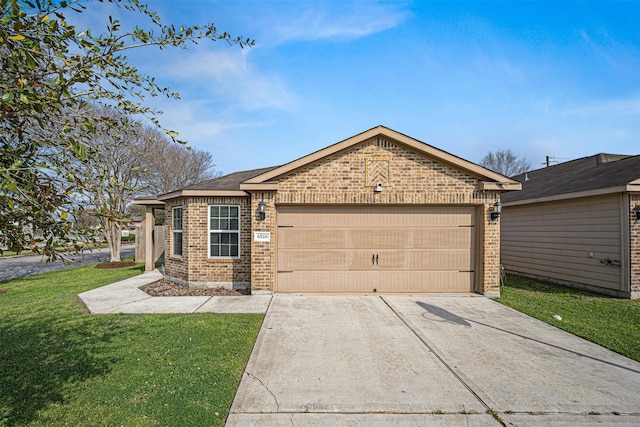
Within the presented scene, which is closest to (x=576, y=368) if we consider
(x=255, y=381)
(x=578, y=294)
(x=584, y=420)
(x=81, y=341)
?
(x=584, y=420)

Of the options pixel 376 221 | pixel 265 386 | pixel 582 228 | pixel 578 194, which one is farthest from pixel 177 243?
pixel 582 228

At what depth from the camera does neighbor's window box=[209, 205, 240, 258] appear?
924cm

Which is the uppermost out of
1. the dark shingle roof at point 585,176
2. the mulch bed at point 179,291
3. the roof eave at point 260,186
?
the dark shingle roof at point 585,176

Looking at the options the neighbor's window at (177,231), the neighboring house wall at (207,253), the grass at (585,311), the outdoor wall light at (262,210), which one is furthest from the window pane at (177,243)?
the grass at (585,311)

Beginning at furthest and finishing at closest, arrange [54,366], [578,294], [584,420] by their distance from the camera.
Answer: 1. [578,294]
2. [54,366]
3. [584,420]

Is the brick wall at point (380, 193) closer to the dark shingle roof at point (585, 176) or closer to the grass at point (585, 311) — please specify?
the grass at point (585, 311)

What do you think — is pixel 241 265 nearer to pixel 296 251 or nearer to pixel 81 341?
pixel 296 251

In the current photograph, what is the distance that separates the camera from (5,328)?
231 inches

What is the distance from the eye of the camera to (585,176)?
1062 centimetres

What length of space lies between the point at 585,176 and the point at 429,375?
10.3m

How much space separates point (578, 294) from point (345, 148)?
760 centimetres

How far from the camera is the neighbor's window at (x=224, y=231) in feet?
30.3

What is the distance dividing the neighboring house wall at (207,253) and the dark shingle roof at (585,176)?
960 centimetres

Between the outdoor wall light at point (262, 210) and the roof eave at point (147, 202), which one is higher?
the roof eave at point (147, 202)
